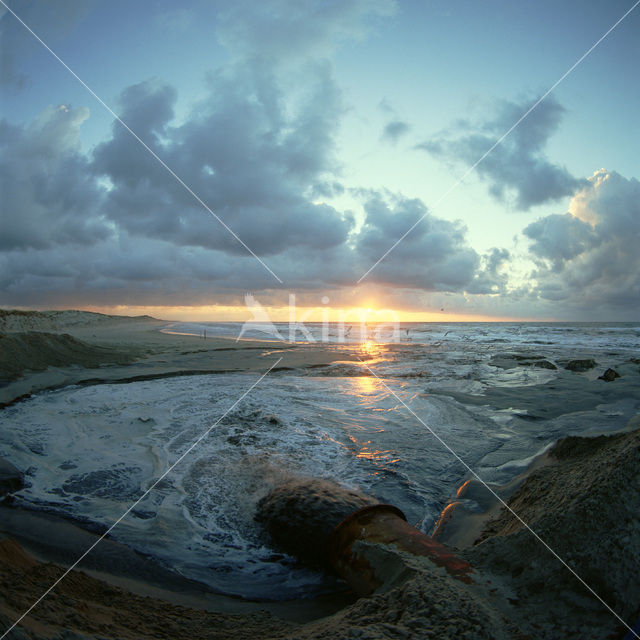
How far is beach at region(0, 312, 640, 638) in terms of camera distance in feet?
5.85

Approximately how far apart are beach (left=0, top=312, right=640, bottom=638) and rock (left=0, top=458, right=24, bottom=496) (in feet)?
0.21

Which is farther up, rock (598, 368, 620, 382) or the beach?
rock (598, 368, 620, 382)

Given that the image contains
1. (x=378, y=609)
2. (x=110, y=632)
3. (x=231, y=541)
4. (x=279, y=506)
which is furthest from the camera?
(x=279, y=506)

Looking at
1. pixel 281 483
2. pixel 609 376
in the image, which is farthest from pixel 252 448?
pixel 609 376

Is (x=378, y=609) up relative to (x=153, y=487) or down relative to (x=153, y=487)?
up

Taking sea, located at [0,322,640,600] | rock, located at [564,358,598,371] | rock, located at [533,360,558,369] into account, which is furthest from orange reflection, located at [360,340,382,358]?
rock, located at [564,358,598,371]

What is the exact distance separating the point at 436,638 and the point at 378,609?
0.38 meters

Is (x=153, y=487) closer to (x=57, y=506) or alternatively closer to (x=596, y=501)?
(x=57, y=506)

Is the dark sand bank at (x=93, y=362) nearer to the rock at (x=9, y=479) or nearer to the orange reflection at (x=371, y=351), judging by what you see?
the orange reflection at (x=371, y=351)

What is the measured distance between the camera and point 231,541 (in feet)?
9.64

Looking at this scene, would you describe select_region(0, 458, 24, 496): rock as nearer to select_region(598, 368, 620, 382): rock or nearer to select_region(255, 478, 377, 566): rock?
select_region(255, 478, 377, 566): rock

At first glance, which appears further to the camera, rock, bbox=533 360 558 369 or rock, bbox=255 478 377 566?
rock, bbox=533 360 558 369

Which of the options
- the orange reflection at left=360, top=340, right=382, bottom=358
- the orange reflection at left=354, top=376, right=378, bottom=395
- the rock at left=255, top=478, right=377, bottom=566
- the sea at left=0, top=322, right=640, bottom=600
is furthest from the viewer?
the orange reflection at left=360, top=340, right=382, bottom=358

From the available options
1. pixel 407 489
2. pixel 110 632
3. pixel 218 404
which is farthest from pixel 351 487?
pixel 218 404
